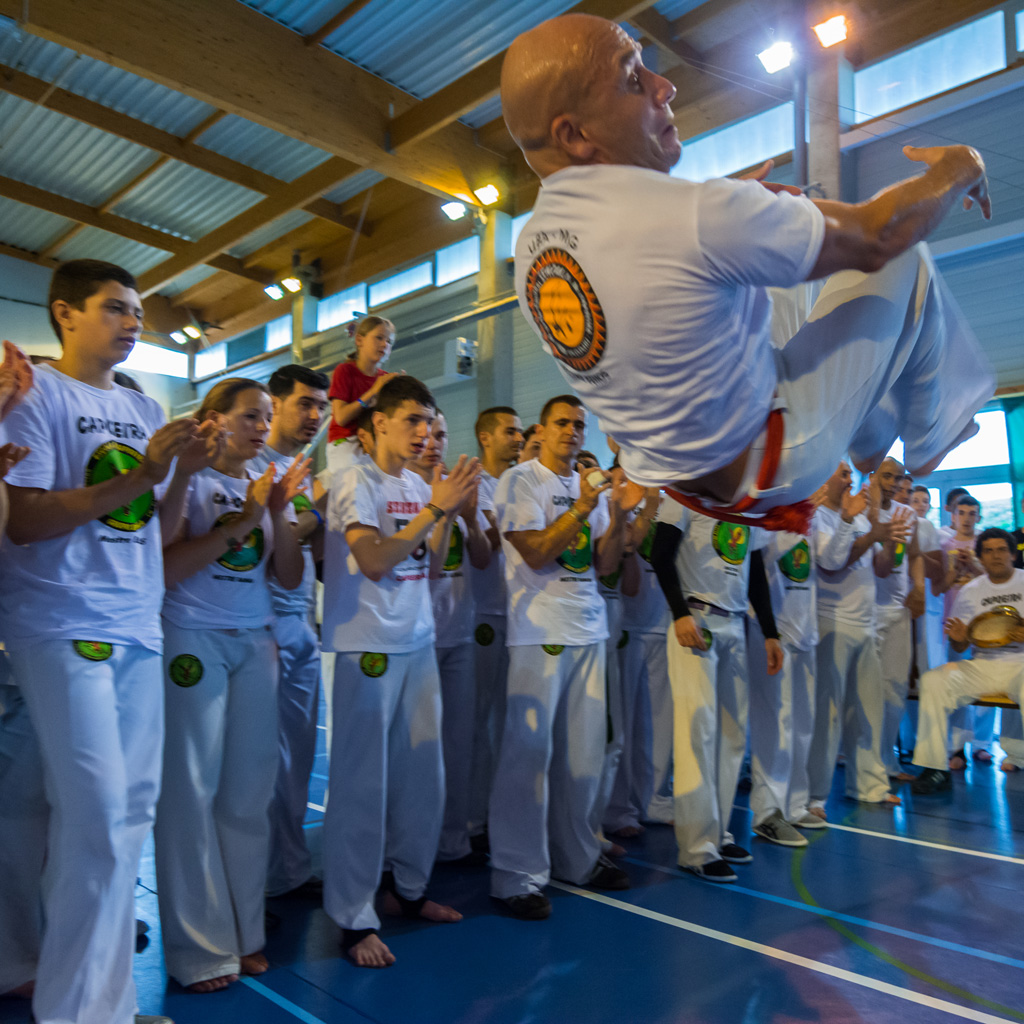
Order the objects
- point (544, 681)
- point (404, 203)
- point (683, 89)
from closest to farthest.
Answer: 1. point (544, 681)
2. point (683, 89)
3. point (404, 203)

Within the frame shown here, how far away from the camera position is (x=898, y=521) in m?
3.86

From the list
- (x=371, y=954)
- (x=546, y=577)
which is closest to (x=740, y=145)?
(x=546, y=577)

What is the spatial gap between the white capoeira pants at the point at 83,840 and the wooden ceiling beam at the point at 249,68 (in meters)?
5.65

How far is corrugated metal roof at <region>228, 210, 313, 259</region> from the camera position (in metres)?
12.7

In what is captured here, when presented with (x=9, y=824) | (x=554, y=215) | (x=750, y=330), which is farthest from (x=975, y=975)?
(x=9, y=824)

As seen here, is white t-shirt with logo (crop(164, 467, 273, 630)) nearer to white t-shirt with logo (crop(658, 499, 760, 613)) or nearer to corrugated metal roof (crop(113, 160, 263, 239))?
white t-shirt with logo (crop(658, 499, 760, 613))

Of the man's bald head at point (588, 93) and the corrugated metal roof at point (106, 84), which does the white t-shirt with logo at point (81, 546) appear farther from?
the corrugated metal roof at point (106, 84)

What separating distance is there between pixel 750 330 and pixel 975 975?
2353mm

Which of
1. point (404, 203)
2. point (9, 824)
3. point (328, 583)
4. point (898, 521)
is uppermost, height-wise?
point (404, 203)

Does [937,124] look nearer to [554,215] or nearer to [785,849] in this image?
[785,849]

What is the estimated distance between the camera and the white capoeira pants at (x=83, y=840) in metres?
2.06

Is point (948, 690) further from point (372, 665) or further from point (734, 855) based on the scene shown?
point (372, 665)

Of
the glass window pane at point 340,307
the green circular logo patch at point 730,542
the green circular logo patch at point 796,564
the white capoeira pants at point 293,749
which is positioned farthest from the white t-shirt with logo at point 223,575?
the glass window pane at point 340,307

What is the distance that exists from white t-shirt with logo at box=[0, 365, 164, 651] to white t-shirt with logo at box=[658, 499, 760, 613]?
236cm
